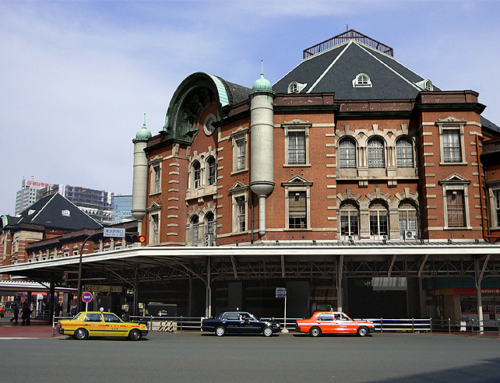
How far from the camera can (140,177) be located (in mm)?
44344

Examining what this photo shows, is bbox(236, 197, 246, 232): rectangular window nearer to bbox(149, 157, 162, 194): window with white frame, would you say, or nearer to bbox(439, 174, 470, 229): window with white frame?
bbox(149, 157, 162, 194): window with white frame

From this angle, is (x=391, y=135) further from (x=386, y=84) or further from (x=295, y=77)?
(x=295, y=77)

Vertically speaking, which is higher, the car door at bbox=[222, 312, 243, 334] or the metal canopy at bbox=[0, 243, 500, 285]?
the metal canopy at bbox=[0, 243, 500, 285]

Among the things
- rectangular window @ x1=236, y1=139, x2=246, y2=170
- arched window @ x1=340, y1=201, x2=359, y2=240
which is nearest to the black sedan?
arched window @ x1=340, y1=201, x2=359, y2=240

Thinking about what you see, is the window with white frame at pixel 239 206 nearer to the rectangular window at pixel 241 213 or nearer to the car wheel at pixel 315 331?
the rectangular window at pixel 241 213

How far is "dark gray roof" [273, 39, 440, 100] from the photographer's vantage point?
3788 cm

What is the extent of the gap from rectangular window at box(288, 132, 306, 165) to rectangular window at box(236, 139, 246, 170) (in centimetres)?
325

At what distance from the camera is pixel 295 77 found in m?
43.1

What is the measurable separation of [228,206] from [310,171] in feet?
20.6

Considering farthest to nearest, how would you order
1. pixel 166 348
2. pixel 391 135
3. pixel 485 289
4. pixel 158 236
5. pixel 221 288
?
1. pixel 158 236
2. pixel 221 288
3. pixel 391 135
4. pixel 485 289
5. pixel 166 348

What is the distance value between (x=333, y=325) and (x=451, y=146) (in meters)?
15.1

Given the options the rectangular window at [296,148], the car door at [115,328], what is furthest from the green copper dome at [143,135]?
the car door at [115,328]

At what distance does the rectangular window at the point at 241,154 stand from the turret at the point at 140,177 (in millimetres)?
11061

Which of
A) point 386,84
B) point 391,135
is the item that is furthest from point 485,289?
point 386,84
